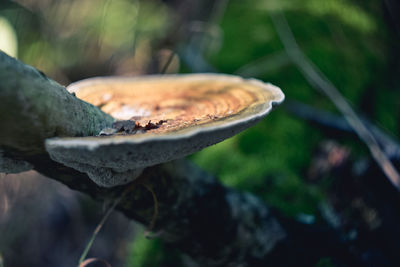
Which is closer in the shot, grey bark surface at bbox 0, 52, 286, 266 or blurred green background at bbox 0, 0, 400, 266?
grey bark surface at bbox 0, 52, 286, 266

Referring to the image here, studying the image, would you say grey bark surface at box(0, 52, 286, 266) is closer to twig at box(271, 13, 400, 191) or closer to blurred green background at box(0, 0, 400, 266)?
blurred green background at box(0, 0, 400, 266)

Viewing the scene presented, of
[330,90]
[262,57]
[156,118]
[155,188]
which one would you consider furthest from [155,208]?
[262,57]

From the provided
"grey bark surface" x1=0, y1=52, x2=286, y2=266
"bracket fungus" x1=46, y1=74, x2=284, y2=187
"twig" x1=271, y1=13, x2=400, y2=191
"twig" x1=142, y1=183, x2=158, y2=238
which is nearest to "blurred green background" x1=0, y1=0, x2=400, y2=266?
"twig" x1=271, y1=13, x2=400, y2=191

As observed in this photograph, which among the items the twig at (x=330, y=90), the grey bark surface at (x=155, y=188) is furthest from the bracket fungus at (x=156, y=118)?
the twig at (x=330, y=90)

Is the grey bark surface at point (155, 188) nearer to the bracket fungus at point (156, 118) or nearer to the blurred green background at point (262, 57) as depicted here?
the bracket fungus at point (156, 118)

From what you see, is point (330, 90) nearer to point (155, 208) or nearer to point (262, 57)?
point (262, 57)
